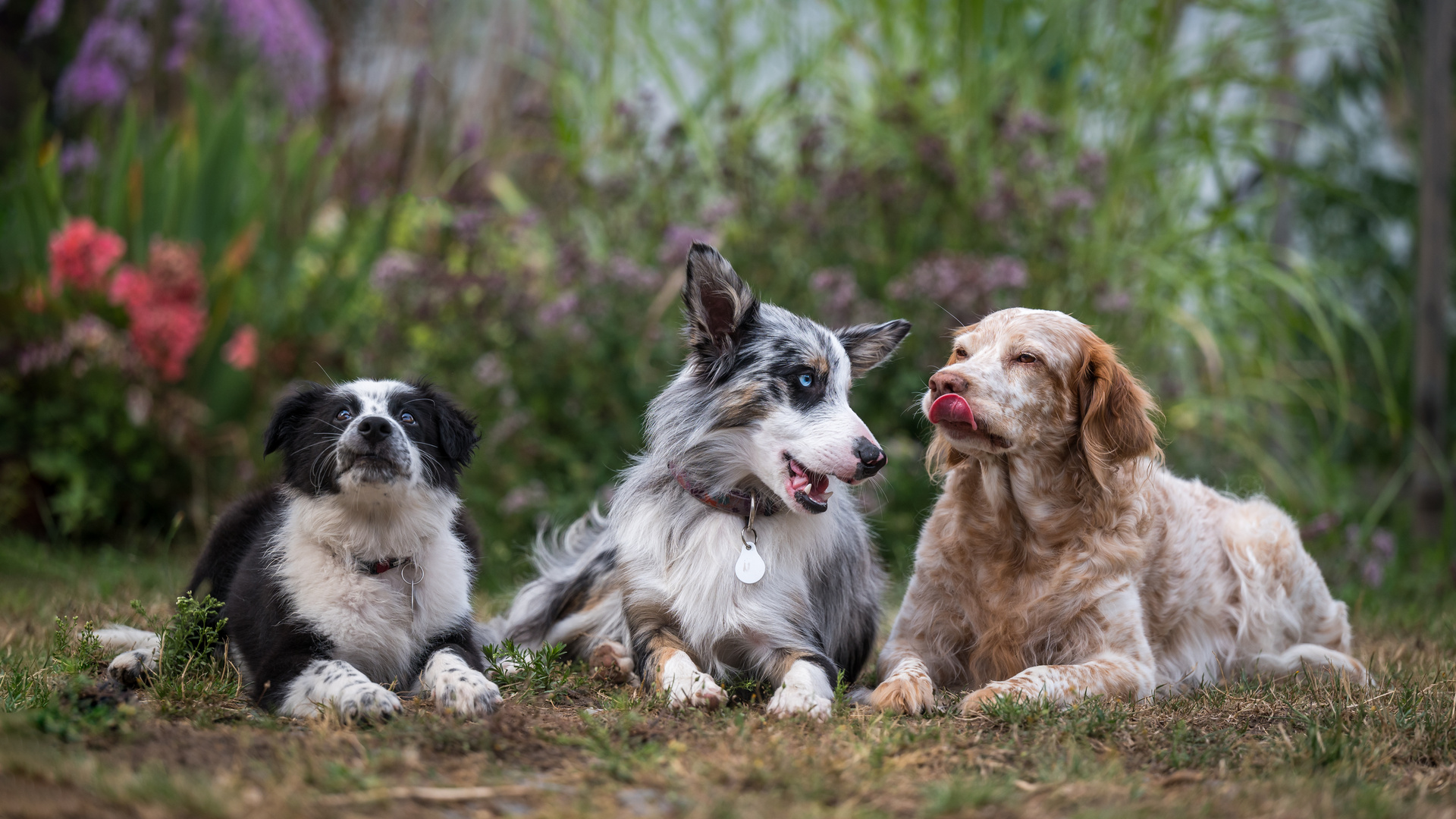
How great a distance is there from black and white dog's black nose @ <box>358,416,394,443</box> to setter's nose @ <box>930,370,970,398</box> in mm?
1642

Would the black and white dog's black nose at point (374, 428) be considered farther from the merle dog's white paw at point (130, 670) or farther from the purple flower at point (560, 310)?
the purple flower at point (560, 310)

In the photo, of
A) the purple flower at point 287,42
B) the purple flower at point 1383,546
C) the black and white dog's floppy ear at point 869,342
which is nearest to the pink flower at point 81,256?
the purple flower at point 287,42

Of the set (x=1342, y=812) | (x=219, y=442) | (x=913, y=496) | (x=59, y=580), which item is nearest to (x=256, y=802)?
(x=1342, y=812)

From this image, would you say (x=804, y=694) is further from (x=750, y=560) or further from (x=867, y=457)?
(x=867, y=457)

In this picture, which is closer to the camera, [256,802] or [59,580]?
[256,802]

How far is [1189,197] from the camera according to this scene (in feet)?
26.2

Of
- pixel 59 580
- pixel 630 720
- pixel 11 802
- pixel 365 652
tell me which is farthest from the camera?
pixel 59 580

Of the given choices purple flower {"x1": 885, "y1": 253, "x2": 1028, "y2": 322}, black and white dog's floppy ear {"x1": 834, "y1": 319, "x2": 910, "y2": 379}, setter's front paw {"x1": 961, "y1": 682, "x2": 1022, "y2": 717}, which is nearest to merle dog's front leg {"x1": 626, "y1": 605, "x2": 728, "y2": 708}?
setter's front paw {"x1": 961, "y1": 682, "x2": 1022, "y2": 717}

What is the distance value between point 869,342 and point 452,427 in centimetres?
148

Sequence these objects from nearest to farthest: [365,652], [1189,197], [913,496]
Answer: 1. [365,652]
2. [913,496]
3. [1189,197]

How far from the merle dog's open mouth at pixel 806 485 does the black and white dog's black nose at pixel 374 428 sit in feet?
3.95

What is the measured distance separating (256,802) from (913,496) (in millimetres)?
4498

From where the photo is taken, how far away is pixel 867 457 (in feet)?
10.8

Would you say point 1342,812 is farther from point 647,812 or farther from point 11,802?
point 11,802
